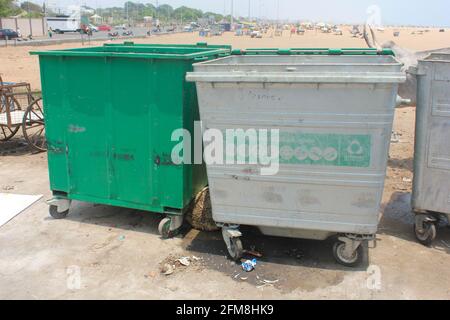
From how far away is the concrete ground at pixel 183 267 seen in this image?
347 centimetres

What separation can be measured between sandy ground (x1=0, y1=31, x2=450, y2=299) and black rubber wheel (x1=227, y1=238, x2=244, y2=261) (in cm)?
8

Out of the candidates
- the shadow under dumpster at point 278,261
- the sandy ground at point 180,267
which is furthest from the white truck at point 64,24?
the shadow under dumpster at point 278,261

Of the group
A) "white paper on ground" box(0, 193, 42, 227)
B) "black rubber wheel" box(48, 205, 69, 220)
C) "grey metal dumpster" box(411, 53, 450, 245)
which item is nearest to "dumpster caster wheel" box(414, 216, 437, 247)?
"grey metal dumpster" box(411, 53, 450, 245)

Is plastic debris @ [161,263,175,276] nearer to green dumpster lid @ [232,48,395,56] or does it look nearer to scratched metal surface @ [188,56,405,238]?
scratched metal surface @ [188,56,405,238]

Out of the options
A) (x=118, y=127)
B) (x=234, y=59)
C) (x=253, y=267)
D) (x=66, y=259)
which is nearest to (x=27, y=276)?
(x=66, y=259)

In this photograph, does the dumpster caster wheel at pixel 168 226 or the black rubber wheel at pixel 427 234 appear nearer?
the black rubber wheel at pixel 427 234

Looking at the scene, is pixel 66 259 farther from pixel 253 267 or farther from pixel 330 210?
pixel 330 210

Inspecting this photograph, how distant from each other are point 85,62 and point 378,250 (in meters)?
3.34

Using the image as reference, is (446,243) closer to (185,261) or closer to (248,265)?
(248,265)

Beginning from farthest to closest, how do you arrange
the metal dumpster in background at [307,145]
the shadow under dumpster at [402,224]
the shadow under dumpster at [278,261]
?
the shadow under dumpster at [402,224]
the shadow under dumpster at [278,261]
the metal dumpster in background at [307,145]

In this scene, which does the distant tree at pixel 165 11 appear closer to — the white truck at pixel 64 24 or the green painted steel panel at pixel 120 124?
the white truck at pixel 64 24

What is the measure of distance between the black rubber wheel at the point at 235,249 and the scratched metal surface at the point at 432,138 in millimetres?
1700

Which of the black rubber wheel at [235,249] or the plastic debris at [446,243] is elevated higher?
the black rubber wheel at [235,249]

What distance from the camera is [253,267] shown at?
3814mm
